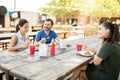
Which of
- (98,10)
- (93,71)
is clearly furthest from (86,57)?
(98,10)

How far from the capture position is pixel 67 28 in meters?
11.1

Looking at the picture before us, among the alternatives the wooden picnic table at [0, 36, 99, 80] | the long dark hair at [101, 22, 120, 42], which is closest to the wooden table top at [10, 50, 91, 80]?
the wooden picnic table at [0, 36, 99, 80]

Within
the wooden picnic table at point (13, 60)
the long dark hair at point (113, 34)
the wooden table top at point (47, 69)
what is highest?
the long dark hair at point (113, 34)

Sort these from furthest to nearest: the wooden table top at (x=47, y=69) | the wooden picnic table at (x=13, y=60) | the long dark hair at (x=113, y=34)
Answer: the long dark hair at (x=113, y=34)
the wooden picnic table at (x=13, y=60)
the wooden table top at (x=47, y=69)

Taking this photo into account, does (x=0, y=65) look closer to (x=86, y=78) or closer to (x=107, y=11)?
(x=86, y=78)

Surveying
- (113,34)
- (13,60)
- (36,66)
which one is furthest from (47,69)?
(113,34)

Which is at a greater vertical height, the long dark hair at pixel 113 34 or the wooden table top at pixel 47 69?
the long dark hair at pixel 113 34

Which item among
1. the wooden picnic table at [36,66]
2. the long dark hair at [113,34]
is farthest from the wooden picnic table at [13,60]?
the long dark hair at [113,34]

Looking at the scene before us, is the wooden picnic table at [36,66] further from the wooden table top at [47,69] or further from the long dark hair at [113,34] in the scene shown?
the long dark hair at [113,34]

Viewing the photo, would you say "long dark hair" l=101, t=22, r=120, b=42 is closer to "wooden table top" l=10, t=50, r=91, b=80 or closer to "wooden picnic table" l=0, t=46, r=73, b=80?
"wooden table top" l=10, t=50, r=91, b=80

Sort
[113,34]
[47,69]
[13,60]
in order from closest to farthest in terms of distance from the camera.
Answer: [47,69] → [13,60] → [113,34]

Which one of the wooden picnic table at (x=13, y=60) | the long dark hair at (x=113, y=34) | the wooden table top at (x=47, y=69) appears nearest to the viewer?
the wooden table top at (x=47, y=69)

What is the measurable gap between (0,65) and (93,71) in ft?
4.18

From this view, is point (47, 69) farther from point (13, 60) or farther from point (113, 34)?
point (113, 34)
